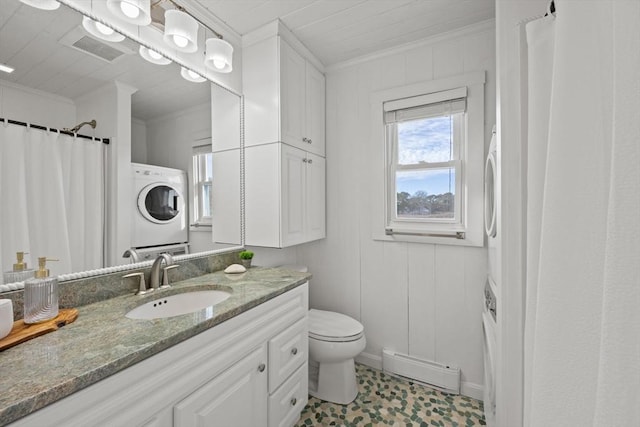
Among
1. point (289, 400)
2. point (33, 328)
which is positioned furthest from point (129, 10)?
point (289, 400)

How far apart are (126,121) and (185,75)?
0.49 meters

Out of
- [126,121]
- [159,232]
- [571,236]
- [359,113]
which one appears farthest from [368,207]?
[571,236]

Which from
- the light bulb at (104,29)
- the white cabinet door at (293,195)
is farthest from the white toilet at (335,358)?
the light bulb at (104,29)

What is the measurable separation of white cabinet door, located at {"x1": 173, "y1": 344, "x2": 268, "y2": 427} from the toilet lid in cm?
60

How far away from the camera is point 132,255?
4.60ft

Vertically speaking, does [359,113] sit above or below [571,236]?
above

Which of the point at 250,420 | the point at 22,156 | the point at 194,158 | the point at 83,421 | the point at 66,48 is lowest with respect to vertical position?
the point at 250,420

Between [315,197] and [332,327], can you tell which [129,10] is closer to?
[315,197]

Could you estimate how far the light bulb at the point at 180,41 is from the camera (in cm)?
147

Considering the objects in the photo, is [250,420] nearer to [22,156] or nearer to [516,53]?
[22,156]

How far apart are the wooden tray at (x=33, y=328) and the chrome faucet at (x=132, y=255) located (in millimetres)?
354

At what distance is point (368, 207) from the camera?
7.48 feet

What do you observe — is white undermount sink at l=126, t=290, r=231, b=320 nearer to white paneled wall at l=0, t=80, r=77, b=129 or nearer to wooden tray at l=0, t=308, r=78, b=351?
wooden tray at l=0, t=308, r=78, b=351

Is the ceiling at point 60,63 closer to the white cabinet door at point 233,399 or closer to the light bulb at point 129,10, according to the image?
the light bulb at point 129,10
